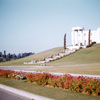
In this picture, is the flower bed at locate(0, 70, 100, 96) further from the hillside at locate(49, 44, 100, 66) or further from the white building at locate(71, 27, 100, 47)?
the white building at locate(71, 27, 100, 47)

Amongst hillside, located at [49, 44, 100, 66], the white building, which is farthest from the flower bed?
the white building

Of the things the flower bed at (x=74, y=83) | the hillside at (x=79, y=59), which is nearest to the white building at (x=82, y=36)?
the hillside at (x=79, y=59)

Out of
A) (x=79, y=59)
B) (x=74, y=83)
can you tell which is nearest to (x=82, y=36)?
(x=79, y=59)

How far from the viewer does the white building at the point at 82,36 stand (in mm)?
72556

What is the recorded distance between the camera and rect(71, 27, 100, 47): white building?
7256 centimetres

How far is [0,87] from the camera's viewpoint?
37.6ft

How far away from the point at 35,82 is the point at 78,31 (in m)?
72.1

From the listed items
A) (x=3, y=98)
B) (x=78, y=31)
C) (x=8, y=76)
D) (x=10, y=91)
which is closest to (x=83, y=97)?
(x=3, y=98)

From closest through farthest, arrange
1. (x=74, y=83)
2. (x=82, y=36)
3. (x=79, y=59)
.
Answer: (x=74, y=83) < (x=79, y=59) < (x=82, y=36)

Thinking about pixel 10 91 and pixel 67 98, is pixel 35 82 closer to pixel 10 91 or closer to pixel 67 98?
pixel 10 91

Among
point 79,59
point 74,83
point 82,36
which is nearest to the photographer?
point 74,83

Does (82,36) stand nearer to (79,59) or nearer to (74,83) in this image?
(79,59)

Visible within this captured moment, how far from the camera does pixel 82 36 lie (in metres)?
77.9

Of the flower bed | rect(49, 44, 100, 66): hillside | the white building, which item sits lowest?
the flower bed
